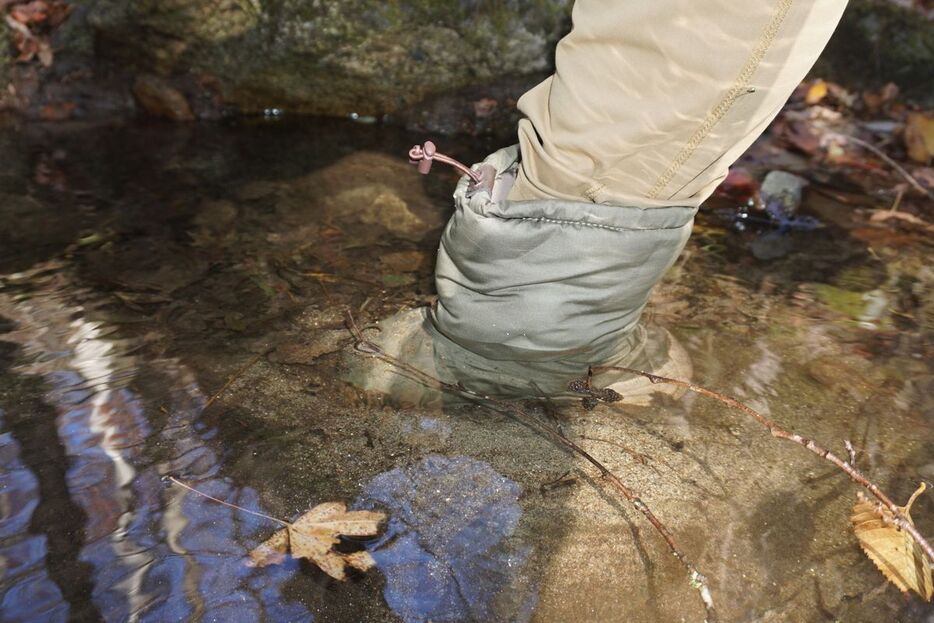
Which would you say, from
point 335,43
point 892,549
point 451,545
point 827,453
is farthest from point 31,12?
point 892,549

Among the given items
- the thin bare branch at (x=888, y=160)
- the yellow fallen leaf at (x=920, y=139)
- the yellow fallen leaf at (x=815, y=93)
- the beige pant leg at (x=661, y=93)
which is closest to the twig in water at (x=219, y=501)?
the beige pant leg at (x=661, y=93)

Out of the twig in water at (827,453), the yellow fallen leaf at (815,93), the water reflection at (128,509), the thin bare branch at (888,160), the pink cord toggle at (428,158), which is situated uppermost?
the pink cord toggle at (428,158)

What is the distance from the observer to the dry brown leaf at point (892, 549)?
4.75 ft

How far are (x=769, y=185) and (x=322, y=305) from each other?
217cm

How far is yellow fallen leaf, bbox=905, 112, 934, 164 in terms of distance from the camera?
12.4 ft

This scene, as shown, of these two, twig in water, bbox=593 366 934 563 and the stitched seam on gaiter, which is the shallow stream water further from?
the stitched seam on gaiter

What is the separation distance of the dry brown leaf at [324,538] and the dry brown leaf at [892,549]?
1.07 m

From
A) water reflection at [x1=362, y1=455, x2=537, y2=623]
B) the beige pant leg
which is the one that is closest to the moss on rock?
the beige pant leg

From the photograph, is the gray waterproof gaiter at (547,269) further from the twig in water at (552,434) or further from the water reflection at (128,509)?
the water reflection at (128,509)

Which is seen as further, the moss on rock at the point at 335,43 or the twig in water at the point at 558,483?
the moss on rock at the point at 335,43

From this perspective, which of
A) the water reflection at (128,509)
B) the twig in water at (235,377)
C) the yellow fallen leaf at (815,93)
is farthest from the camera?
the yellow fallen leaf at (815,93)

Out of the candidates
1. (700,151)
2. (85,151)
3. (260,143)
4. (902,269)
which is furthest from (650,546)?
(85,151)

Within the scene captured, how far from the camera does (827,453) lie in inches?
59.9

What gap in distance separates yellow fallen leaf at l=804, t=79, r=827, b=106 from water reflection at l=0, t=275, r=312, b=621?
394 cm
